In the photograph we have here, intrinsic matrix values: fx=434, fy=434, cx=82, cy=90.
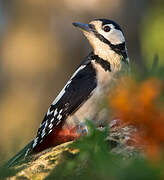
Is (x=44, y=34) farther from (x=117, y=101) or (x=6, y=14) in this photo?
(x=117, y=101)

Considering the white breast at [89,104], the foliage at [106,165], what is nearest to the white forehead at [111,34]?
the white breast at [89,104]

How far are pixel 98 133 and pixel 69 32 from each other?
759 cm

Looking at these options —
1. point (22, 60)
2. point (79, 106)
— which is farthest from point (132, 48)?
point (79, 106)

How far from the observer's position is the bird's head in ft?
12.5

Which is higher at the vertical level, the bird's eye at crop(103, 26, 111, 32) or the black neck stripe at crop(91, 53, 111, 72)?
the bird's eye at crop(103, 26, 111, 32)

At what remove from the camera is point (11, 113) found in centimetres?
838

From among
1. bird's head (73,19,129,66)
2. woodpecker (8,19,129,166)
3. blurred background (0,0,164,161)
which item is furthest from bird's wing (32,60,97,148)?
blurred background (0,0,164,161)

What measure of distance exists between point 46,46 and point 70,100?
5332 mm

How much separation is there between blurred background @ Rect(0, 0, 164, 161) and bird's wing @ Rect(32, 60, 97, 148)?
4.45m

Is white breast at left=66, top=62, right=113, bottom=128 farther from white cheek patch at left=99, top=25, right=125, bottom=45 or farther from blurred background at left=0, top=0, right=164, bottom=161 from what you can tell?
blurred background at left=0, top=0, right=164, bottom=161

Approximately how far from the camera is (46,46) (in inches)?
342

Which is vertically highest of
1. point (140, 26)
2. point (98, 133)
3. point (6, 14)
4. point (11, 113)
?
point (6, 14)

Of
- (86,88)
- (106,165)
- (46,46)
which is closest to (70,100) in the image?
(86,88)

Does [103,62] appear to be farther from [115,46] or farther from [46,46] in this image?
[46,46]
